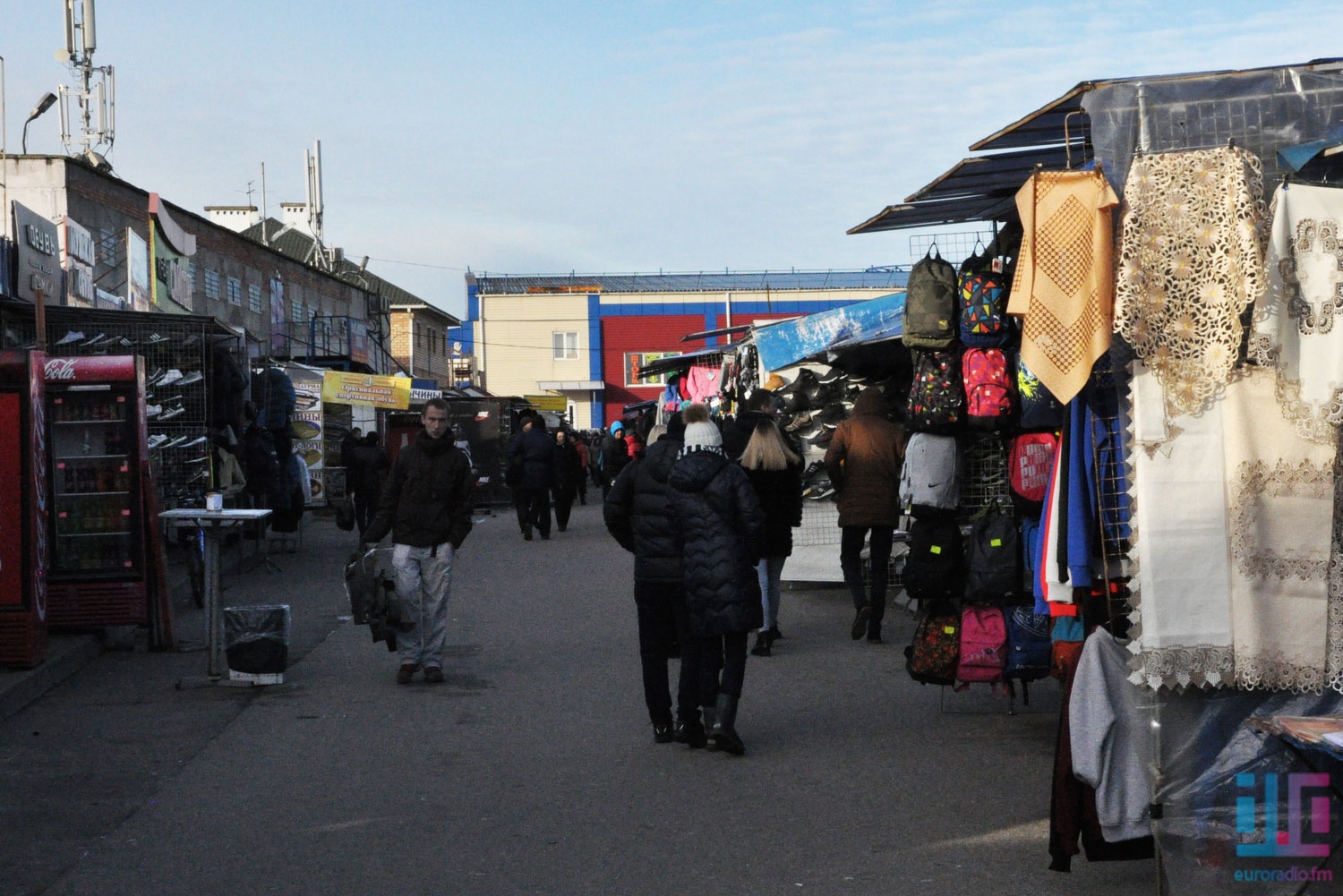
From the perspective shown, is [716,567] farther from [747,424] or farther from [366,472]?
[366,472]

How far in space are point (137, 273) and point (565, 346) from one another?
4866 cm

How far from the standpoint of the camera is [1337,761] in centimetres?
461

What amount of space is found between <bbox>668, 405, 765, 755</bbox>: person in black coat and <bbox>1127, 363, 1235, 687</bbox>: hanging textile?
2858 millimetres

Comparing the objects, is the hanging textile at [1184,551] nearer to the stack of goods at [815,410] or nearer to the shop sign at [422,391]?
the stack of goods at [815,410]

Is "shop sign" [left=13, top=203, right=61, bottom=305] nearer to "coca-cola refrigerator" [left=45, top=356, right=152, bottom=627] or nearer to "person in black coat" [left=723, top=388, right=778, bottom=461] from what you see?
"coca-cola refrigerator" [left=45, top=356, right=152, bottom=627]

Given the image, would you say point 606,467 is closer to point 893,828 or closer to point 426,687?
point 426,687

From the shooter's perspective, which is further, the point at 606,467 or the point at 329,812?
the point at 606,467

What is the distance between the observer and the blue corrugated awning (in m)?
11.5

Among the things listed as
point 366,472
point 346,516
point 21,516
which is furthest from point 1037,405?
point 366,472

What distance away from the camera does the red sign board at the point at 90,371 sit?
38.0ft

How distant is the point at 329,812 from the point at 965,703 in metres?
4.04

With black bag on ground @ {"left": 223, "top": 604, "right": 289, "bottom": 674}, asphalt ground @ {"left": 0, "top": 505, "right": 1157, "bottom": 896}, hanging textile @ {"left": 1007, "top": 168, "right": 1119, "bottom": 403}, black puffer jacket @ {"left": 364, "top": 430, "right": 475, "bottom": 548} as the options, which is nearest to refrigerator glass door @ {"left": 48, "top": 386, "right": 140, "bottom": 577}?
asphalt ground @ {"left": 0, "top": 505, "right": 1157, "bottom": 896}

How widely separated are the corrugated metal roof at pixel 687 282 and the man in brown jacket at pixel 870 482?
203 ft

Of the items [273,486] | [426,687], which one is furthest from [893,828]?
[273,486]
